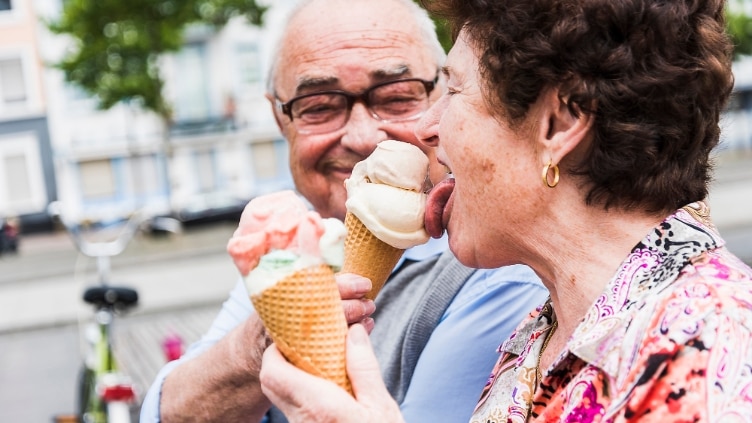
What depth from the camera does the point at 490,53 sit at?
1.39m

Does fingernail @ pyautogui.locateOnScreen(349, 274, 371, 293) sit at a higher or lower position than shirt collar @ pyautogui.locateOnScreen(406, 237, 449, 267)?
higher

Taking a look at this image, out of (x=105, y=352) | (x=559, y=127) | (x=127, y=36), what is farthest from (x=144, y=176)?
(x=559, y=127)

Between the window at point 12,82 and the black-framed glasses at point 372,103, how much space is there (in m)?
31.9

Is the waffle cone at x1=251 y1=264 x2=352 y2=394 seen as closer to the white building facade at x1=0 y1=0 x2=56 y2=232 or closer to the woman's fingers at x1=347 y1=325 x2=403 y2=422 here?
the woman's fingers at x1=347 y1=325 x2=403 y2=422

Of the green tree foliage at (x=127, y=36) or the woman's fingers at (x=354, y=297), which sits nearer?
the woman's fingers at (x=354, y=297)

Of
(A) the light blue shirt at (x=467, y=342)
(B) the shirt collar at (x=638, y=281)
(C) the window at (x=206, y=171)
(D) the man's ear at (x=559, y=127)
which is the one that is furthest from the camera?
(C) the window at (x=206, y=171)

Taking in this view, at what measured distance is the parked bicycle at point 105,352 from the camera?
5.37 metres

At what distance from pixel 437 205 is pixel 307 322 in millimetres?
446

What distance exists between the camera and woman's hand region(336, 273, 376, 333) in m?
1.55

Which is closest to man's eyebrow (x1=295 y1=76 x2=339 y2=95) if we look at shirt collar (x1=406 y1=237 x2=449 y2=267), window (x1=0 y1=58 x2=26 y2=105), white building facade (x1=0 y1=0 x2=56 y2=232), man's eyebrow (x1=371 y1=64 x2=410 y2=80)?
man's eyebrow (x1=371 y1=64 x2=410 y2=80)

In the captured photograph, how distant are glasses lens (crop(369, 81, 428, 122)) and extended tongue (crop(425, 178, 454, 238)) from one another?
2.16 ft

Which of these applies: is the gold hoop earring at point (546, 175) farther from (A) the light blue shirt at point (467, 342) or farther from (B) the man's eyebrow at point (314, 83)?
(B) the man's eyebrow at point (314, 83)

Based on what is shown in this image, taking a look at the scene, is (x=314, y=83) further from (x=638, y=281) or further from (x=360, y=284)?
(x=638, y=281)

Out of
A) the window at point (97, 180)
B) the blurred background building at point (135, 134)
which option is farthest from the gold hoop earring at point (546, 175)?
the window at point (97, 180)
